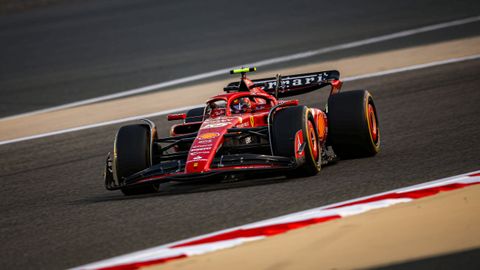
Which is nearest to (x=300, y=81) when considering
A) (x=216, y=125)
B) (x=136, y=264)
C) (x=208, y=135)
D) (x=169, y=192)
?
(x=216, y=125)

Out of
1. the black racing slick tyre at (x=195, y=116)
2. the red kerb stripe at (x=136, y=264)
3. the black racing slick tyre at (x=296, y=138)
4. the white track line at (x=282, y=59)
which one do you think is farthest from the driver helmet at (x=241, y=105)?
the white track line at (x=282, y=59)

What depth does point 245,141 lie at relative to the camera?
1018cm

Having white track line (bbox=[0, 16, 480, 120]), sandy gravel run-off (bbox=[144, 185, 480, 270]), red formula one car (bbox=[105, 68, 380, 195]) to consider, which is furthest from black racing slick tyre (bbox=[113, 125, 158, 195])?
white track line (bbox=[0, 16, 480, 120])

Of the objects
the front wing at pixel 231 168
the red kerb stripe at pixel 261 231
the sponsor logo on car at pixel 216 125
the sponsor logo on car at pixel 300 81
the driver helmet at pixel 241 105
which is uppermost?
the sponsor logo on car at pixel 300 81

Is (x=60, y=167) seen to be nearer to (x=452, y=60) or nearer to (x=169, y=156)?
(x=169, y=156)

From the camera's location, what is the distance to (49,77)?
21.7 m

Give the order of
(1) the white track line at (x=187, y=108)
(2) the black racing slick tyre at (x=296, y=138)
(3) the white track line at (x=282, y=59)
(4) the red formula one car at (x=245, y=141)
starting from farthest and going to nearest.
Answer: (3) the white track line at (x=282, y=59)
(1) the white track line at (x=187, y=108)
(2) the black racing slick tyre at (x=296, y=138)
(4) the red formula one car at (x=245, y=141)

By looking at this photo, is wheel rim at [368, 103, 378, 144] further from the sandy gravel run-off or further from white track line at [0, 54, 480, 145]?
white track line at [0, 54, 480, 145]

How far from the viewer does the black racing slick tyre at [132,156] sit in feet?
31.9

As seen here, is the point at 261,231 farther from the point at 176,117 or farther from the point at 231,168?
the point at 176,117

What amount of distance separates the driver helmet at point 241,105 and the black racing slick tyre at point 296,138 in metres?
0.73

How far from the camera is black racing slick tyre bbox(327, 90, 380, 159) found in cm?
1037

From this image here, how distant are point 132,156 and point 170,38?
15.8m

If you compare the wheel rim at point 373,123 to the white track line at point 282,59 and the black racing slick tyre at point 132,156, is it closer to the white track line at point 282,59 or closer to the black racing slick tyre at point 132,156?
the black racing slick tyre at point 132,156
